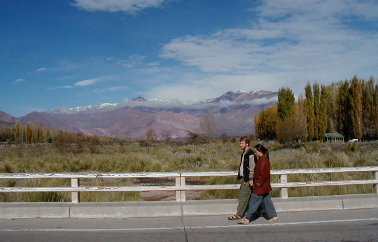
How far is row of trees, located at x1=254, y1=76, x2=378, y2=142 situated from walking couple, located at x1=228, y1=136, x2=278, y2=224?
46.5 meters

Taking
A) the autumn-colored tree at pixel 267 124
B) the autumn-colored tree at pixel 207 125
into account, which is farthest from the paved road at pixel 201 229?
the autumn-colored tree at pixel 207 125

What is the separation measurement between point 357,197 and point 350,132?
187 feet

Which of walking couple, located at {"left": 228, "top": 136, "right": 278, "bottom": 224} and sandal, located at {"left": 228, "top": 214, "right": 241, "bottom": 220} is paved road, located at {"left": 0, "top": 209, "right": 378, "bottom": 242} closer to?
sandal, located at {"left": 228, "top": 214, "right": 241, "bottom": 220}

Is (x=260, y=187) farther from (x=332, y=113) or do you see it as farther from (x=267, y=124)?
(x=267, y=124)

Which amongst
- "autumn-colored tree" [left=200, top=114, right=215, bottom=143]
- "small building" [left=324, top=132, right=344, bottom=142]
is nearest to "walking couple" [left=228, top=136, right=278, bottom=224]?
"small building" [left=324, top=132, right=344, bottom=142]

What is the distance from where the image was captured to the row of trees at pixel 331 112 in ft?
197

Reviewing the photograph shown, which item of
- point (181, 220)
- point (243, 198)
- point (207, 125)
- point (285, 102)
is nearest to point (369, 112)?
point (285, 102)

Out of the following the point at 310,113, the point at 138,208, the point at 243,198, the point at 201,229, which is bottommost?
the point at 201,229

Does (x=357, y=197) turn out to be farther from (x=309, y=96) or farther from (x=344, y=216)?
(x=309, y=96)

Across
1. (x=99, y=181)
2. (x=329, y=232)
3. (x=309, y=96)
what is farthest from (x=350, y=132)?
(x=329, y=232)

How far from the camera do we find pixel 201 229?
27.0 feet

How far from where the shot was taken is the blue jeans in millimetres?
8773

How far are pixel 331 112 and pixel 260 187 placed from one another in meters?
66.2

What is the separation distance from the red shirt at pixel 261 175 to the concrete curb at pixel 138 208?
120cm
